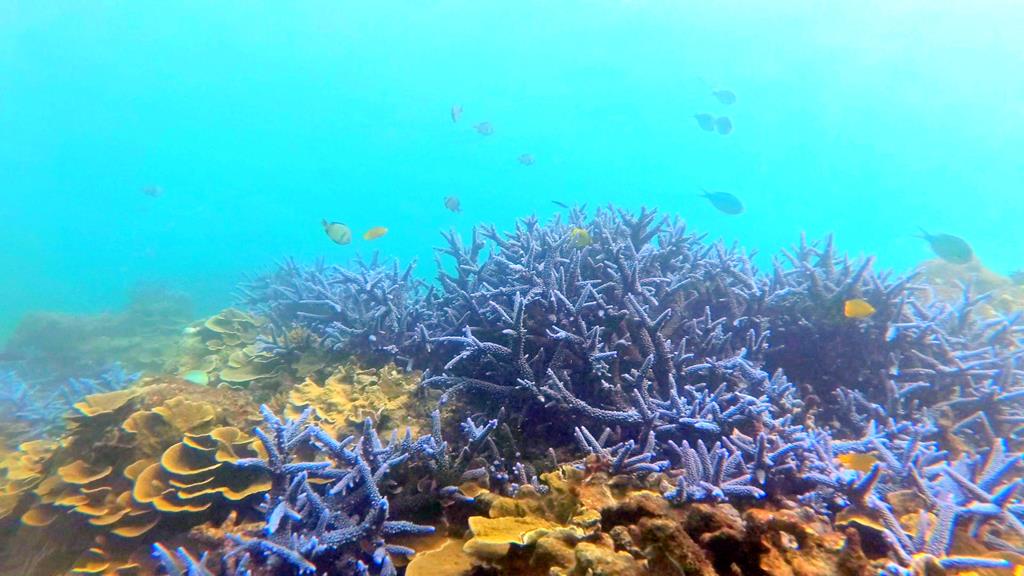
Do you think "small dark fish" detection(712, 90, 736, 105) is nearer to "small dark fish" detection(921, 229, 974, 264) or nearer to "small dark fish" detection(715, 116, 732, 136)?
"small dark fish" detection(715, 116, 732, 136)

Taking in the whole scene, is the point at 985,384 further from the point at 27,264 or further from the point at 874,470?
the point at 27,264

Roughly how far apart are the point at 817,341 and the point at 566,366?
8.34 ft

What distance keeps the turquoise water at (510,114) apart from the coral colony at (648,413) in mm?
51591

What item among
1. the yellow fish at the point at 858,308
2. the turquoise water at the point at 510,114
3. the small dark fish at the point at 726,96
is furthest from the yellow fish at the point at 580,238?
the turquoise water at the point at 510,114

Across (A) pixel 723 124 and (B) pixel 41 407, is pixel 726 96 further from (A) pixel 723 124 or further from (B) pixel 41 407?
(B) pixel 41 407

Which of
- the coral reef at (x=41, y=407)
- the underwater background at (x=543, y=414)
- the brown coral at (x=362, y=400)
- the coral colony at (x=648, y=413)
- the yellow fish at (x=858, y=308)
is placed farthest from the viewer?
the coral reef at (x=41, y=407)

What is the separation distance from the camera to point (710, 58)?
254 ft

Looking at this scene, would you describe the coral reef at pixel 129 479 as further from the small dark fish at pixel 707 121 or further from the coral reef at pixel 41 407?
the small dark fish at pixel 707 121

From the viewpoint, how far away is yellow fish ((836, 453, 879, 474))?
2.63 metres

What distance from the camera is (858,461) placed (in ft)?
8.84

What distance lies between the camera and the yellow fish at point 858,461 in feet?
8.63

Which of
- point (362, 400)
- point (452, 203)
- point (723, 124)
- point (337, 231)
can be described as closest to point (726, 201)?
point (723, 124)

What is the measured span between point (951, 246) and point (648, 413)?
811cm

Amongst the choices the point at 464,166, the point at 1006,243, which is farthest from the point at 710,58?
the point at 1006,243
